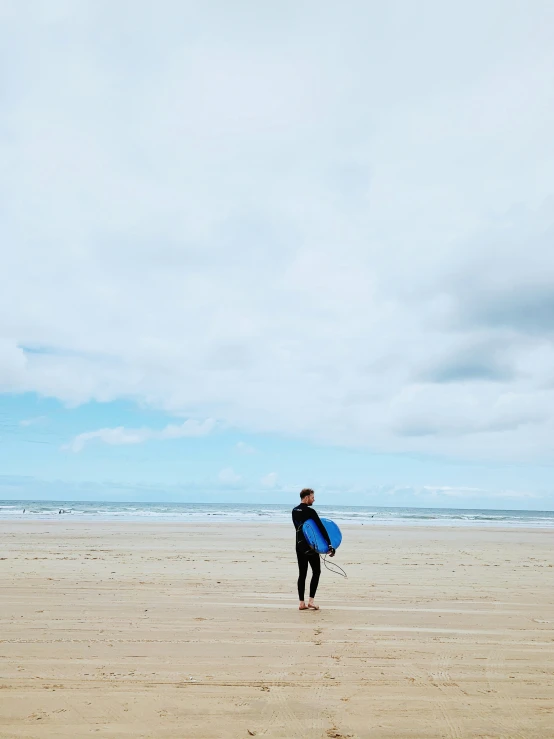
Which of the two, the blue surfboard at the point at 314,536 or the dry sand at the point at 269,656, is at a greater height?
the blue surfboard at the point at 314,536

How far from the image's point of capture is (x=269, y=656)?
248 inches

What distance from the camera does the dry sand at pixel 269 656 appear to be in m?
4.55

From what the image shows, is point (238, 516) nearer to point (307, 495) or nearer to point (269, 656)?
point (307, 495)

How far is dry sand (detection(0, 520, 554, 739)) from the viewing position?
4547mm

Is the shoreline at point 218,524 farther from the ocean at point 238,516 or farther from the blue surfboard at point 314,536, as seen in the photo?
the blue surfboard at point 314,536

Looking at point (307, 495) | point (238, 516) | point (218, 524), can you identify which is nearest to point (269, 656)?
point (307, 495)

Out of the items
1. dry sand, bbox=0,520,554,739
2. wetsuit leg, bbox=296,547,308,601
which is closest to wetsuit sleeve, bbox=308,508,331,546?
wetsuit leg, bbox=296,547,308,601

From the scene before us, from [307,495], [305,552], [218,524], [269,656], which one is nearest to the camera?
[269,656]

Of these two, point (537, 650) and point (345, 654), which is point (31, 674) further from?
point (537, 650)

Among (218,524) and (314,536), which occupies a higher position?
(314,536)

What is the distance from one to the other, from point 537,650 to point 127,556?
40.2 ft

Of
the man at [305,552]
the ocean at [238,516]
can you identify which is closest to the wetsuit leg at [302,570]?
the man at [305,552]

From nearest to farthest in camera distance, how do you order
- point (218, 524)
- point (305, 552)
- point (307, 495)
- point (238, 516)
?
point (305, 552) < point (307, 495) < point (218, 524) < point (238, 516)

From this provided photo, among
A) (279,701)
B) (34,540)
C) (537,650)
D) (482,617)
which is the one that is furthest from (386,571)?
(34,540)
